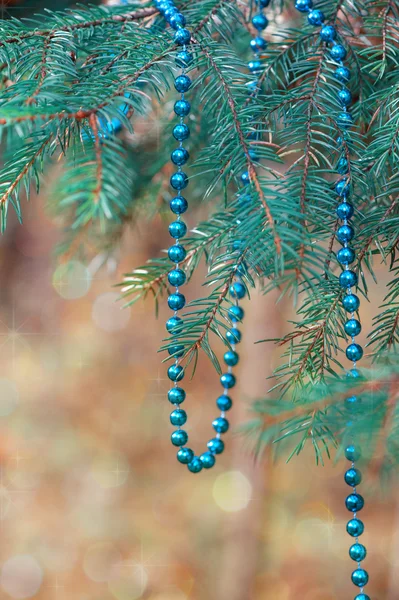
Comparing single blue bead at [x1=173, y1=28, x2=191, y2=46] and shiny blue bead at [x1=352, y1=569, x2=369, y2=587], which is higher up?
single blue bead at [x1=173, y1=28, x2=191, y2=46]

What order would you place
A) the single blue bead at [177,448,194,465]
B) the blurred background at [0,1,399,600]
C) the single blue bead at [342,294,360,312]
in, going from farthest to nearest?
1. the blurred background at [0,1,399,600]
2. the single blue bead at [177,448,194,465]
3. the single blue bead at [342,294,360,312]

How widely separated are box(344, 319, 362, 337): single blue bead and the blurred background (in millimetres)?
962

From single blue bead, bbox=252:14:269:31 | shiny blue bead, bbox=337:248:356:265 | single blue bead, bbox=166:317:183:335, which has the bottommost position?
single blue bead, bbox=166:317:183:335

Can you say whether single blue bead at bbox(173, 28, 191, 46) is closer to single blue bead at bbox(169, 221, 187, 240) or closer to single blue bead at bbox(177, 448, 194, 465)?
single blue bead at bbox(169, 221, 187, 240)

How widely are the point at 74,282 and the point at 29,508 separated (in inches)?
27.5

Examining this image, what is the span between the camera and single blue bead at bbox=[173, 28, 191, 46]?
36 cm

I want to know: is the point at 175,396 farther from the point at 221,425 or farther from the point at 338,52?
the point at 338,52

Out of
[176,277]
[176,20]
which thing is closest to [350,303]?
[176,277]


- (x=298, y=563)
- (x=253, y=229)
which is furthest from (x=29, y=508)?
(x=253, y=229)

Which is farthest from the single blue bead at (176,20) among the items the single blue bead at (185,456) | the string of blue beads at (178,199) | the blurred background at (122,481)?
the blurred background at (122,481)

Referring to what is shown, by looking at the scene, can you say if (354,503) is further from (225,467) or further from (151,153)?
(225,467)

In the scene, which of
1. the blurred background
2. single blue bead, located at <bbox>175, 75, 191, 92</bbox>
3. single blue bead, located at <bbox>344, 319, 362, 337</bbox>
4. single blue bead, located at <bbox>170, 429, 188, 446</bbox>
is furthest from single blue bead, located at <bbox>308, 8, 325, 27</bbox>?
the blurred background

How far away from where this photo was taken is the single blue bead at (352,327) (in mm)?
348

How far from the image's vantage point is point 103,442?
5.63 ft
